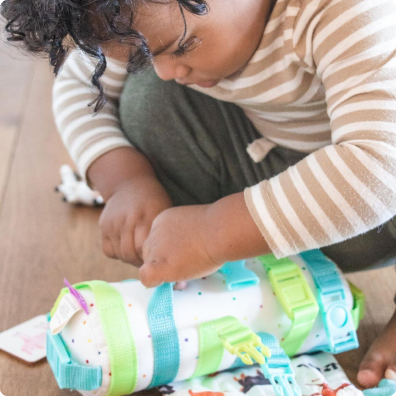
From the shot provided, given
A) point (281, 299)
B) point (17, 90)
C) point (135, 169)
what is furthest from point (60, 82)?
point (281, 299)

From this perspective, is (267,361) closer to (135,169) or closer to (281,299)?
(281,299)

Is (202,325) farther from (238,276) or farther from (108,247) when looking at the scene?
(108,247)

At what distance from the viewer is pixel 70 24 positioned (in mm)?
436

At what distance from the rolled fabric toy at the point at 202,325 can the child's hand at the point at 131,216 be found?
8cm

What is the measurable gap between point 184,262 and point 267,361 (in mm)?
122

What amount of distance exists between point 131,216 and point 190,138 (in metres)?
0.15

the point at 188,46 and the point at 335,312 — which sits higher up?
the point at 188,46

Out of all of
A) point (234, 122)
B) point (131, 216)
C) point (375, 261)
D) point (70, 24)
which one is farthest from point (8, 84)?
point (375, 261)

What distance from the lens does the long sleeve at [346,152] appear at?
1.66ft

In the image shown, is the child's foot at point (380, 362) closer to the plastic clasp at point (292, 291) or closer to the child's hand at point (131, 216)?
the plastic clasp at point (292, 291)

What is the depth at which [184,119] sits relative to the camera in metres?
0.77

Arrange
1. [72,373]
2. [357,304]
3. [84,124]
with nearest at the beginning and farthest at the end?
[72,373]
[357,304]
[84,124]

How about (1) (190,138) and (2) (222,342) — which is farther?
(1) (190,138)

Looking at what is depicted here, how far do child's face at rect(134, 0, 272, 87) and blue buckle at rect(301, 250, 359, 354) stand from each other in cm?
24
